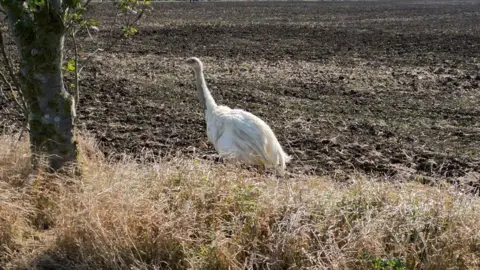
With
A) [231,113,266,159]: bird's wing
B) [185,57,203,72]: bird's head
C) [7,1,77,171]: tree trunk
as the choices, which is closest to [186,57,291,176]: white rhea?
[231,113,266,159]: bird's wing

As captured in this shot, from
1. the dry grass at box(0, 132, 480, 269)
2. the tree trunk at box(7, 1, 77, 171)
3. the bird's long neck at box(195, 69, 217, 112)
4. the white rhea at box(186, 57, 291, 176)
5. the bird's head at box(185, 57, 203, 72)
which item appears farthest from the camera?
the bird's head at box(185, 57, 203, 72)

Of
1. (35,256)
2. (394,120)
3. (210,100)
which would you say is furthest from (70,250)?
(394,120)

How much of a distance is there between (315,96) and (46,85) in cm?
673

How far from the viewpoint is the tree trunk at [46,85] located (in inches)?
216

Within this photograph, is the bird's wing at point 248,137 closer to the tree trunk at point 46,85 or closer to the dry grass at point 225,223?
the dry grass at point 225,223

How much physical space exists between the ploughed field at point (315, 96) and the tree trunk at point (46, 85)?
1617 millimetres

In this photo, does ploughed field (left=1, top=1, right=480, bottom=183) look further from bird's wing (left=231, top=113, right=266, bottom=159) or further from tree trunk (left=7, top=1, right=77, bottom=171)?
tree trunk (left=7, top=1, right=77, bottom=171)

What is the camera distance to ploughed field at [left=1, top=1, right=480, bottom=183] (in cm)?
835

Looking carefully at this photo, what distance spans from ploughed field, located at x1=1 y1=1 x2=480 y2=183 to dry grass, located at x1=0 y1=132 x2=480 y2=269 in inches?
69.3

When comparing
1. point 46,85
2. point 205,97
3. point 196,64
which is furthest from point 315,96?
point 46,85

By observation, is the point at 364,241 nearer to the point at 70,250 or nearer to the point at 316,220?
the point at 316,220

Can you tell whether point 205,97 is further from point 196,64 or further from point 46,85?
point 46,85

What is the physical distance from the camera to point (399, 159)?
8.03 m

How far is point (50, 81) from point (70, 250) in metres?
1.52
